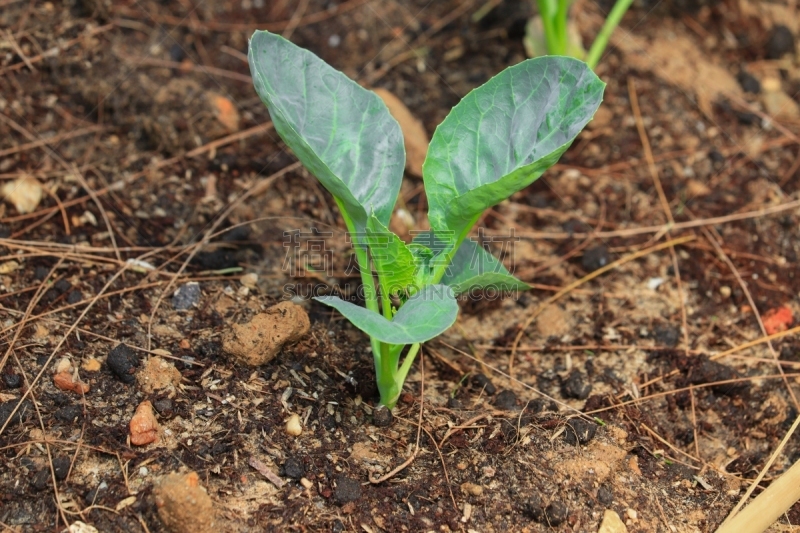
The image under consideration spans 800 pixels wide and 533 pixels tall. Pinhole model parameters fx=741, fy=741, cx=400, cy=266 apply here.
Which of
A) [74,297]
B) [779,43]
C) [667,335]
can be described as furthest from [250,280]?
[779,43]

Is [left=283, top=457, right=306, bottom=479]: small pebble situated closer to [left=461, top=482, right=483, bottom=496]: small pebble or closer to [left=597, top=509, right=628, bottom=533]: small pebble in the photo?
[left=461, top=482, right=483, bottom=496]: small pebble

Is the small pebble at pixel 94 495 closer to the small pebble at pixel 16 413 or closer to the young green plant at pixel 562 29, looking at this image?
the small pebble at pixel 16 413

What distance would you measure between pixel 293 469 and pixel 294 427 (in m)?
0.12

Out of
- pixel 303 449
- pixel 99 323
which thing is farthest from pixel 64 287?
pixel 303 449

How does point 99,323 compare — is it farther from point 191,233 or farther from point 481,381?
point 481,381

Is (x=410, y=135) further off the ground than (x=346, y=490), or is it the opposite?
(x=410, y=135)

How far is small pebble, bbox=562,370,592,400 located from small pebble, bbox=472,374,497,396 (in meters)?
0.21

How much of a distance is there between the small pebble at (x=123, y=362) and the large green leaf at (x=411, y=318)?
59 cm

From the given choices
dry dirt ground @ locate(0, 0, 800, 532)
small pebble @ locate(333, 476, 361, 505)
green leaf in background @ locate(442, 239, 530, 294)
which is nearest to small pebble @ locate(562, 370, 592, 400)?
dry dirt ground @ locate(0, 0, 800, 532)

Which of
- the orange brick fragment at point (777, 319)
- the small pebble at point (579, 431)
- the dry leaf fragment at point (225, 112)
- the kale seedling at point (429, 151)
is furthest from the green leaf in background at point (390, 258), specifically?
the orange brick fragment at point (777, 319)

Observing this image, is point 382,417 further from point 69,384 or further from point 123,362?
point 69,384

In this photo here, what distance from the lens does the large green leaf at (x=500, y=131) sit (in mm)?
1751

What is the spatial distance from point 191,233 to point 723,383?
1.74 metres

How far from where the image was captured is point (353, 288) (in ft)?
7.86
